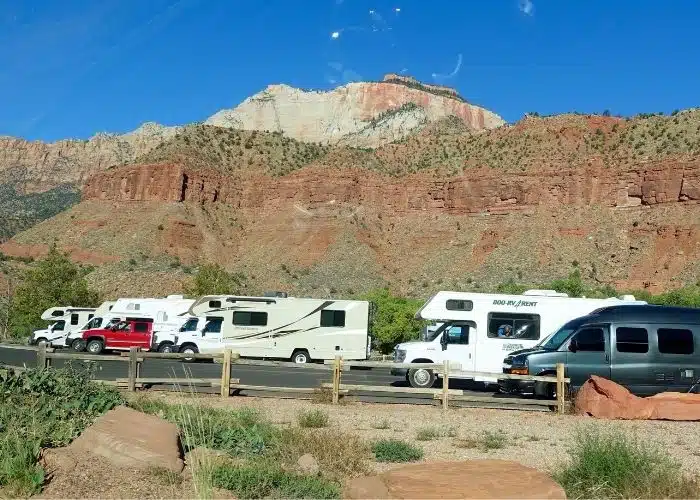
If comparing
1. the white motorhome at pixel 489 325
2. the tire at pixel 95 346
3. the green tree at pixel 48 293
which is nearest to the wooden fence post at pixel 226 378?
the white motorhome at pixel 489 325

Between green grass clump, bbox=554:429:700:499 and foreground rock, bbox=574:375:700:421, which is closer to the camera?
green grass clump, bbox=554:429:700:499

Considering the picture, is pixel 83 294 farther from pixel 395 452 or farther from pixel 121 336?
pixel 395 452

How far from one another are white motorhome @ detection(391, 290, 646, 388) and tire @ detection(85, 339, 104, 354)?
66.7 feet

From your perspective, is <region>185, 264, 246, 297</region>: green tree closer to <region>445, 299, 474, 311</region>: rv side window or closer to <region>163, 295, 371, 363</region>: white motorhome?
<region>163, 295, 371, 363</region>: white motorhome

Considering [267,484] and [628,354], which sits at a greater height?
[628,354]

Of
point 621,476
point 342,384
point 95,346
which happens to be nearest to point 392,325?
point 95,346

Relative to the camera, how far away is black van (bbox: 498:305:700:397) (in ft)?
56.2

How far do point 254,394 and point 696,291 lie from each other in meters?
46.6

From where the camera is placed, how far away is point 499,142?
83.1 m

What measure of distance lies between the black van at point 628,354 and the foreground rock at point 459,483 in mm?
9711

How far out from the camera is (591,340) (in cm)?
1756

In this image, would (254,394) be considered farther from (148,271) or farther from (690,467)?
(148,271)

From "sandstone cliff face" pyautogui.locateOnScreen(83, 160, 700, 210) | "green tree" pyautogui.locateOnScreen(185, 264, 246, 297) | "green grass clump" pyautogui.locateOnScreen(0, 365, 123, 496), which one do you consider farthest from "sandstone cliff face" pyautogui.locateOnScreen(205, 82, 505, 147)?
"green grass clump" pyautogui.locateOnScreen(0, 365, 123, 496)

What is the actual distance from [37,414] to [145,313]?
3098 cm
